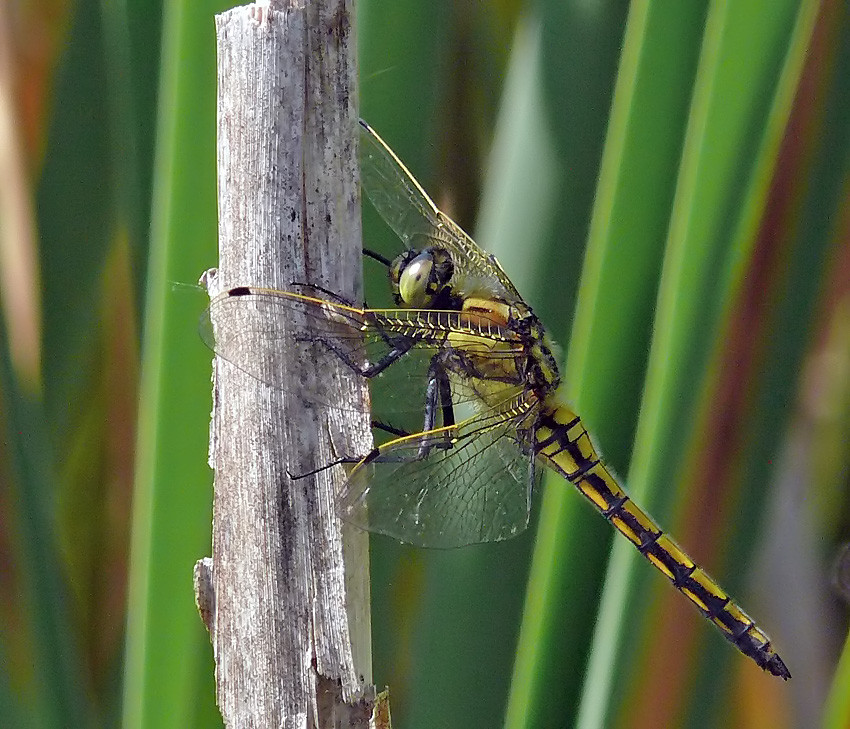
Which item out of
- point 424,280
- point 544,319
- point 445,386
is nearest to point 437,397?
point 445,386

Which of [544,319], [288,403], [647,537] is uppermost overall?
[544,319]

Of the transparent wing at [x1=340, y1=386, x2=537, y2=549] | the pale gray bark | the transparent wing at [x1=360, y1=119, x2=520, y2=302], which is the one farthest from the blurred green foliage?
the pale gray bark

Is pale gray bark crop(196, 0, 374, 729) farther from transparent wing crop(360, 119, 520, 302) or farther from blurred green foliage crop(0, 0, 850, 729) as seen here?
blurred green foliage crop(0, 0, 850, 729)

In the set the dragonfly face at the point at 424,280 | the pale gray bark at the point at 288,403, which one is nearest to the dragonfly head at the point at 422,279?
the dragonfly face at the point at 424,280

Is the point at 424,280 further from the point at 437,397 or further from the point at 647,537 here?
the point at 647,537

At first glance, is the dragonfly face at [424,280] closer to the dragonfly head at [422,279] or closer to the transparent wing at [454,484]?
the dragonfly head at [422,279]

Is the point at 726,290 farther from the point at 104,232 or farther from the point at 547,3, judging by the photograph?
the point at 104,232

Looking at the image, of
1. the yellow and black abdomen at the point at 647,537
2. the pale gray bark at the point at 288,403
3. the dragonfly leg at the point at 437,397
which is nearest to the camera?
the pale gray bark at the point at 288,403
